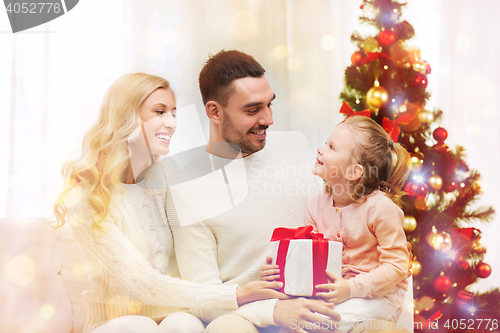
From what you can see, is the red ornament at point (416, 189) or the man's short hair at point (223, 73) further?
the red ornament at point (416, 189)

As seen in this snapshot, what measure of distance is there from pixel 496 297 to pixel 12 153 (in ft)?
6.18

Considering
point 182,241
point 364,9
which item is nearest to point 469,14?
point 364,9

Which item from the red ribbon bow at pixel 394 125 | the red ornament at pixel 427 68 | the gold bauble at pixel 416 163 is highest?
the red ornament at pixel 427 68

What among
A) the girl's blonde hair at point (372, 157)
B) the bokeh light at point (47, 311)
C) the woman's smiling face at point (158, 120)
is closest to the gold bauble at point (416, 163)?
the girl's blonde hair at point (372, 157)

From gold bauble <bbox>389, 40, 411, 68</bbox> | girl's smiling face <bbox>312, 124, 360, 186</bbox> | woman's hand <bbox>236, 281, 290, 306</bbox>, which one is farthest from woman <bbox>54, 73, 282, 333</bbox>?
gold bauble <bbox>389, 40, 411, 68</bbox>

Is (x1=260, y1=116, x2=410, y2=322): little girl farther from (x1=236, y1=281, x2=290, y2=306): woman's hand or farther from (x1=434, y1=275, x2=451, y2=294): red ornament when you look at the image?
(x1=434, y1=275, x2=451, y2=294): red ornament

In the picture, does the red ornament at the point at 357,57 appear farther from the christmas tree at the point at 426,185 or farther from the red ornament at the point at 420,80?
the red ornament at the point at 420,80

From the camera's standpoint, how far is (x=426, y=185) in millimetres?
1455

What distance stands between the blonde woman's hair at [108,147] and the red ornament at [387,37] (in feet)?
3.10

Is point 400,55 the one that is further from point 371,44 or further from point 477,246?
point 477,246

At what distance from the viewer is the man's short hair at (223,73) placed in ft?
3.69

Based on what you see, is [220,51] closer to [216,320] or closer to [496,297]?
[216,320]

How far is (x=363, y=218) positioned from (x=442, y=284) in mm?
683


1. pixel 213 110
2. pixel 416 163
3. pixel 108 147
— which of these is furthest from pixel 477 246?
pixel 108 147
